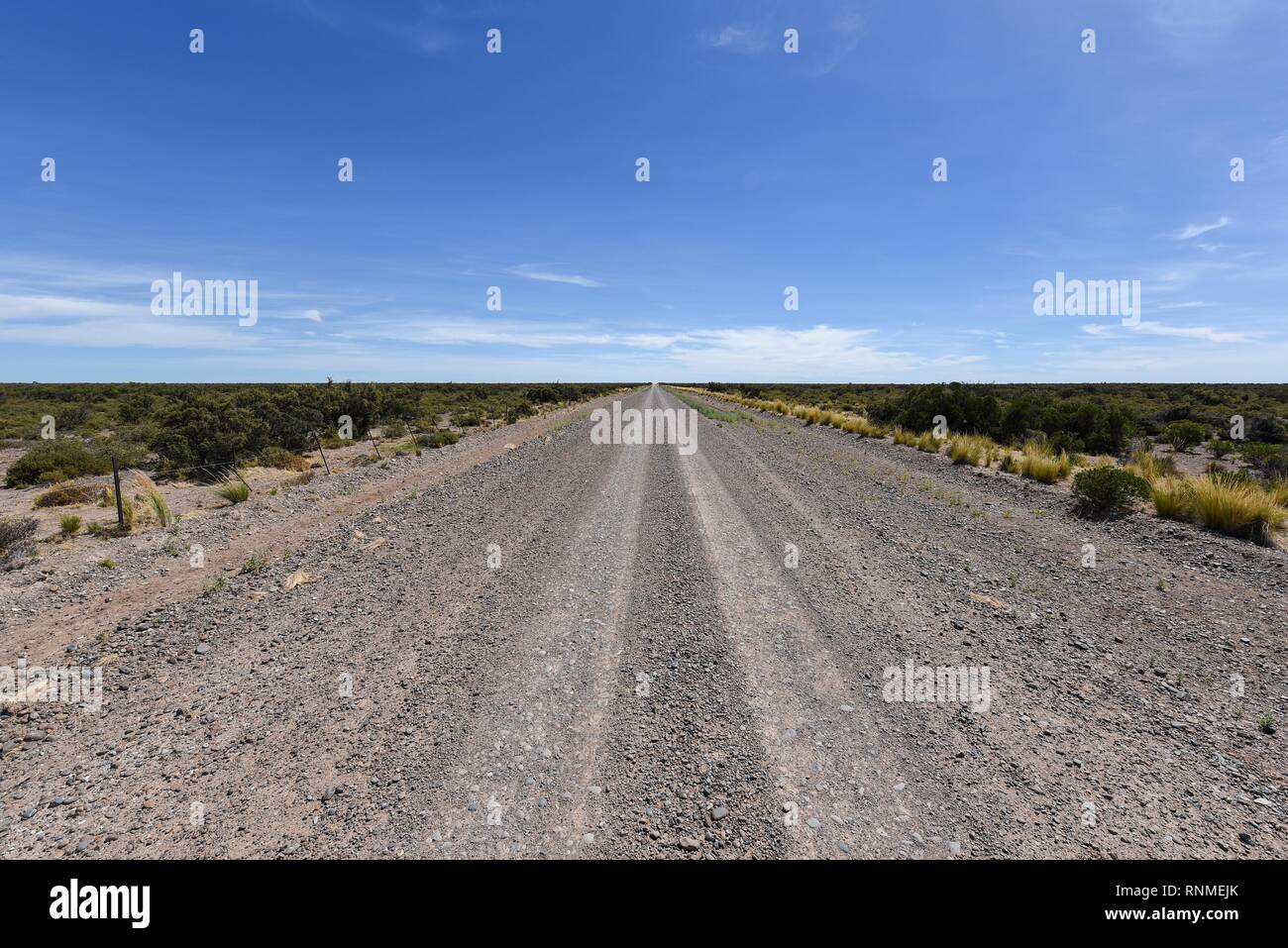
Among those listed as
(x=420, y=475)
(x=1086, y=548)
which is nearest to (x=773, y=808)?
(x=1086, y=548)

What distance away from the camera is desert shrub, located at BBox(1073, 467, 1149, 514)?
9.58 m

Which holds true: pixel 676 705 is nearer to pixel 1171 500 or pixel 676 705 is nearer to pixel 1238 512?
pixel 1238 512

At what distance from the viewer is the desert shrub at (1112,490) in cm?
958

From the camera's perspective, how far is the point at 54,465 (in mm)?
15062

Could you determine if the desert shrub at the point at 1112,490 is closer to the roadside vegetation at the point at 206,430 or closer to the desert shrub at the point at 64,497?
the roadside vegetation at the point at 206,430

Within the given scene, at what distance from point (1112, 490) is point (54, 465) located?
1078 inches

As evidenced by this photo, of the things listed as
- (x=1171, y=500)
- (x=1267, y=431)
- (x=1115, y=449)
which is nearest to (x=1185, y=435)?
(x=1267, y=431)

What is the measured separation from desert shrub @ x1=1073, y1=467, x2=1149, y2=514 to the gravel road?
1.41m

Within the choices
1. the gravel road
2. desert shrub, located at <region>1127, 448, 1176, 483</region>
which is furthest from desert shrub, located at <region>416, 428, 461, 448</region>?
desert shrub, located at <region>1127, 448, 1176, 483</region>

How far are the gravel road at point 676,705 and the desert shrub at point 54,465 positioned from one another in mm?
13084

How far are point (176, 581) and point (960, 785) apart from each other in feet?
29.8

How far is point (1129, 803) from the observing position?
3.03 m

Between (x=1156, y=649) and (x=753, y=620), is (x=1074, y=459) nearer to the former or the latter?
(x=1156, y=649)

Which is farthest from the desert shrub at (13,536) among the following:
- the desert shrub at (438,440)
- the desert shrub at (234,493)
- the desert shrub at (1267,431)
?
the desert shrub at (1267,431)
